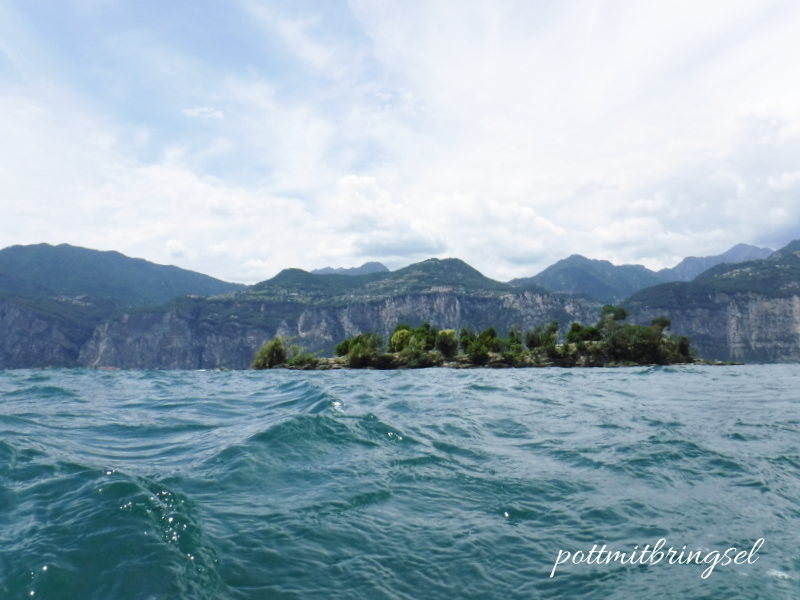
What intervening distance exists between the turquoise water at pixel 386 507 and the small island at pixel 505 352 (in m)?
68.6

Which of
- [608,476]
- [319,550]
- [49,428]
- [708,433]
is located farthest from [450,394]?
[319,550]

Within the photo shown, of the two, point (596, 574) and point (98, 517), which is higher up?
point (98, 517)

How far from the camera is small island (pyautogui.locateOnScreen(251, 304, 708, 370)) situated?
83.6m

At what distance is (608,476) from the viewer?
9.43 metres

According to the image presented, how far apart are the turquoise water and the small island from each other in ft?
225

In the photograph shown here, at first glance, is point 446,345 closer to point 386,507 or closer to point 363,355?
point 363,355

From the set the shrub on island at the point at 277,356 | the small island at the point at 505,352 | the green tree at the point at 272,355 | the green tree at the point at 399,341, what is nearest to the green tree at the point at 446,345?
the small island at the point at 505,352

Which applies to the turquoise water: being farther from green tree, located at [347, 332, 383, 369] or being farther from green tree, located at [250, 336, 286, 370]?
green tree, located at [250, 336, 286, 370]

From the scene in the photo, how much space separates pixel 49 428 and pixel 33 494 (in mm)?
7633

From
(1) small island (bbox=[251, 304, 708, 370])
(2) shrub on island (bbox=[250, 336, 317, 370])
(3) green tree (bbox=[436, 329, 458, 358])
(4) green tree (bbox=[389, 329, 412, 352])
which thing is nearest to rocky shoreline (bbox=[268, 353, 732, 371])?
(1) small island (bbox=[251, 304, 708, 370])

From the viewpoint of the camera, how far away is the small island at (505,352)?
83562 mm

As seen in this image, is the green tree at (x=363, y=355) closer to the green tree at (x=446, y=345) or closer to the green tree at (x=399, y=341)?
the green tree at (x=446, y=345)

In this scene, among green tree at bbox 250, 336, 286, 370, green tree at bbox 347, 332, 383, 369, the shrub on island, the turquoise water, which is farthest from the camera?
green tree at bbox 250, 336, 286, 370

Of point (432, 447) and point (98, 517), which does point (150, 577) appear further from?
point (432, 447)
